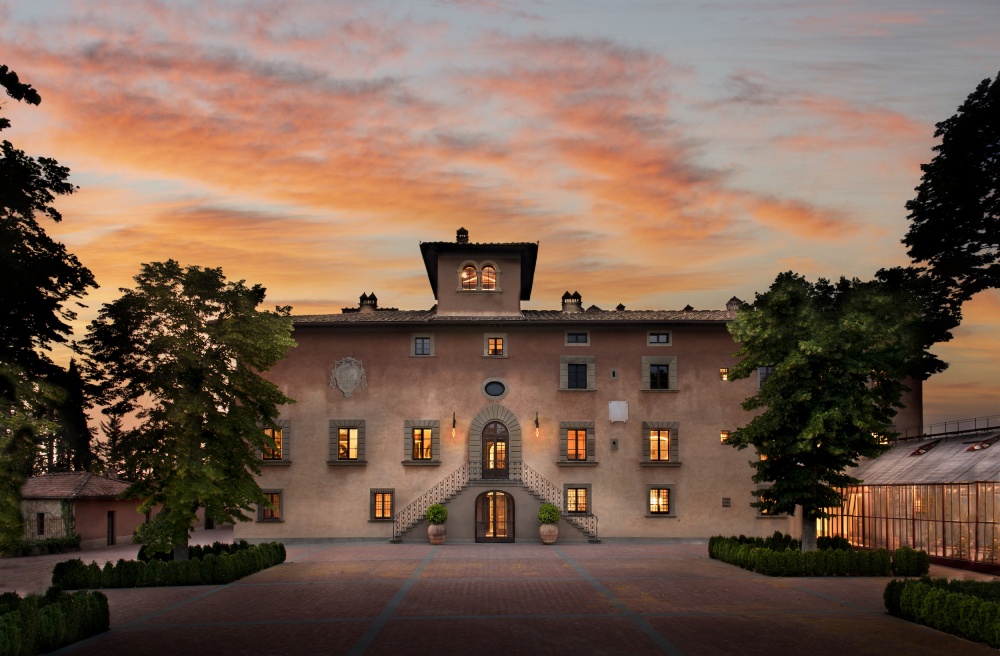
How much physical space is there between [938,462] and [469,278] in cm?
2207

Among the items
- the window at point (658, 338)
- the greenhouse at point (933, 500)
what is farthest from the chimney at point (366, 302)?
the greenhouse at point (933, 500)

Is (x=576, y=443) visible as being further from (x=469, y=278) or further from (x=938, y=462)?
(x=938, y=462)

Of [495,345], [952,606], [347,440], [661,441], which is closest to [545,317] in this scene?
[495,345]

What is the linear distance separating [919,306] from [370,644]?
3313 centimetres

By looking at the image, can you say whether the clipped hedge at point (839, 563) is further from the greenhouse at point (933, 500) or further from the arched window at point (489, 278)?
the arched window at point (489, 278)

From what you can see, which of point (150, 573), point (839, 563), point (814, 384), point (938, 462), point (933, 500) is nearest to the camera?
point (150, 573)

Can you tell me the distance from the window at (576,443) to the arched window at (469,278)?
7.99m

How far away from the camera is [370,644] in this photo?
17.2 meters

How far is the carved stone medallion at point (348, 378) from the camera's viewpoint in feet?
141

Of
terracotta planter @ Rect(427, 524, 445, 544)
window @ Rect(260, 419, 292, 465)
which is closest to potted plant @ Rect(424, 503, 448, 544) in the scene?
terracotta planter @ Rect(427, 524, 445, 544)

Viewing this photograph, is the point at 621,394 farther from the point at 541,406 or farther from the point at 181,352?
the point at 181,352

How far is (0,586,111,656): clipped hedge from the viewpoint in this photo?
621 inches

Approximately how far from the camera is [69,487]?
42812mm

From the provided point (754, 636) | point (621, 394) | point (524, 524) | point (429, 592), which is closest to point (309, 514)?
point (524, 524)
